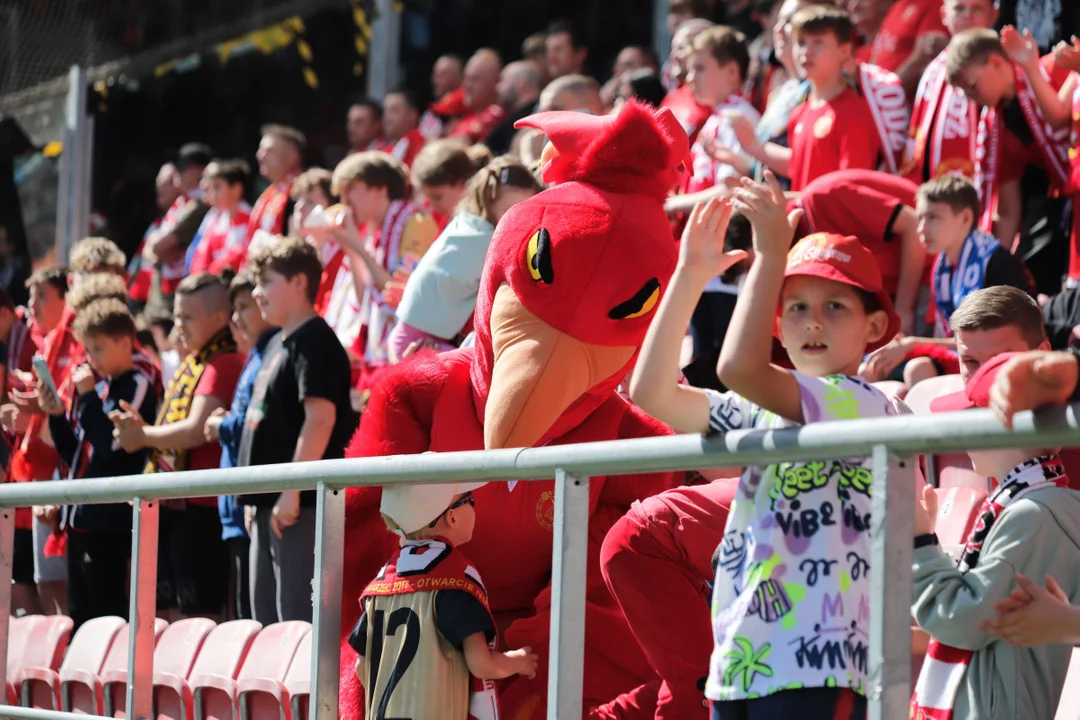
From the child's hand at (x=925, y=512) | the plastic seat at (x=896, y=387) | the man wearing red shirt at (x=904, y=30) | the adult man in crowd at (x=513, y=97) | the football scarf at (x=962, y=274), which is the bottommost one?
the child's hand at (x=925, y=512)

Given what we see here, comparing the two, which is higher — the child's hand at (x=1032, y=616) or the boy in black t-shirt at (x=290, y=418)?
the boy in black t-shirt at (x=290, y=418)

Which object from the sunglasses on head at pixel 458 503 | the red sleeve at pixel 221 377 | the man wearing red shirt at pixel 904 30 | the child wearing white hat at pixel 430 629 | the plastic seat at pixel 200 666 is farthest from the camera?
the man wearing red shirt at pixel 904 30

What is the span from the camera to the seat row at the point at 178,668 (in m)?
3.73

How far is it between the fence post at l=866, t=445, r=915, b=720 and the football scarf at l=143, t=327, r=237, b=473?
372 cm

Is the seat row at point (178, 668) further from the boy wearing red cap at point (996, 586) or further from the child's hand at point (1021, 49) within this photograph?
the child's hand at point (1021, 49)

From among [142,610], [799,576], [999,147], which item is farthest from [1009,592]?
[999,147]

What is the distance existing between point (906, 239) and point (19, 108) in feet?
23.3

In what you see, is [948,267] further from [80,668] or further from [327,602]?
[80,668]

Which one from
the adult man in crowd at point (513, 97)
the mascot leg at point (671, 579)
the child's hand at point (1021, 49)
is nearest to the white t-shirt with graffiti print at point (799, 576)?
the mascot leg at point (671, 579)

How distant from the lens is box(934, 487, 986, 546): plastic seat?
325 cm

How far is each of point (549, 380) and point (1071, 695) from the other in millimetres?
1088

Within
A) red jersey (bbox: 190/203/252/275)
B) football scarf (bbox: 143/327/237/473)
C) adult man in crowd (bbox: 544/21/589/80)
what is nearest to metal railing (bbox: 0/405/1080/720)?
football scarf (bbox: 143/327/237/473)

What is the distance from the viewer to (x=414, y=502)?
2811mm

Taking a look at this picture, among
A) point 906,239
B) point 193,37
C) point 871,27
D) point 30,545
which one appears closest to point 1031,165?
point 906,239
